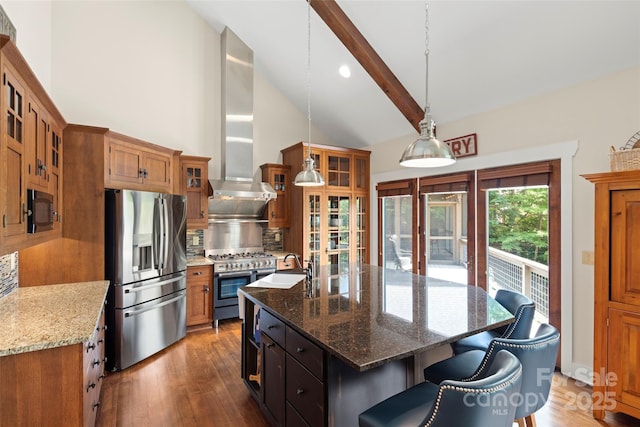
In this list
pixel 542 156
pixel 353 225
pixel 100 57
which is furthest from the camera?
pixel 353 225

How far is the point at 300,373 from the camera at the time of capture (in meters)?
1.73

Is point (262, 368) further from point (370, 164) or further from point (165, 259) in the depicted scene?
point (370, 164)

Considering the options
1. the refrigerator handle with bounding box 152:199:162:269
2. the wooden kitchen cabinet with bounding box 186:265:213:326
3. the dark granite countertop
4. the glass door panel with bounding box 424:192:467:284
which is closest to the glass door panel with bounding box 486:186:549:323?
the glass door panel with bounding box 424:192:467:284

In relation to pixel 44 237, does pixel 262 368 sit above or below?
below

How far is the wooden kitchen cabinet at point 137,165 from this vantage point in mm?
3162

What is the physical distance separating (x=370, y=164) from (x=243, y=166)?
Answer: 6.92 feet

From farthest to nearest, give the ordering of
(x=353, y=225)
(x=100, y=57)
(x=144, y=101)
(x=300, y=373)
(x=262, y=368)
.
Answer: (x=353, y=225) → (x=144, y=101) → (x=100, y=57) → (x=262, y=368) → (x=300, y=373)

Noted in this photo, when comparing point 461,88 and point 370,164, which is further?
point 370,164

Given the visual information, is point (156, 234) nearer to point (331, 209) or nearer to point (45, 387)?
point (45, 387)

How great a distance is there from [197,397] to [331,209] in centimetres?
323

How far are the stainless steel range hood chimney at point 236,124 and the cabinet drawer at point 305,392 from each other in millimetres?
3037

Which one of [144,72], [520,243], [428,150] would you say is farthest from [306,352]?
[144,72]

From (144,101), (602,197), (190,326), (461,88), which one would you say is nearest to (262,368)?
(190,326)

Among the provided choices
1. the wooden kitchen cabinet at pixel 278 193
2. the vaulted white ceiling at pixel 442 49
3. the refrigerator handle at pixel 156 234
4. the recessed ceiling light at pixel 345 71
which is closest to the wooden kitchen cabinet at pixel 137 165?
the refrigerator handle at pixel 156 234
